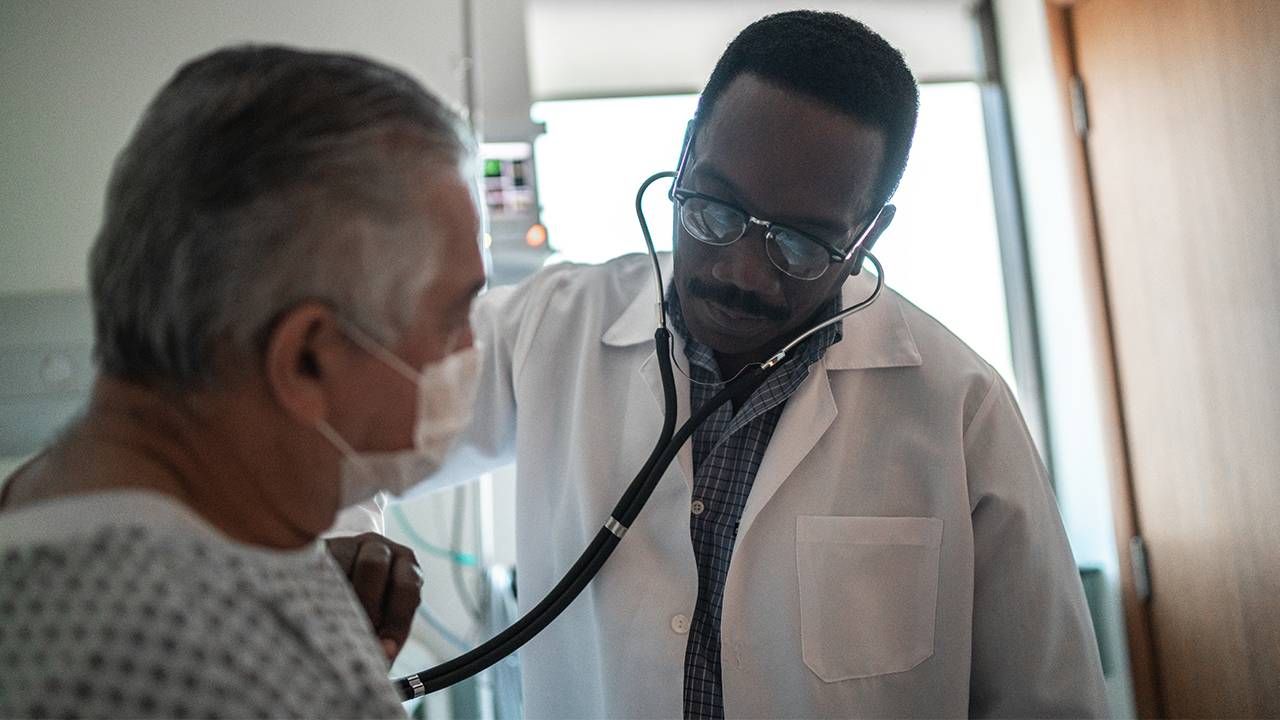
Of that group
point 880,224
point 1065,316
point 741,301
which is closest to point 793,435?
point 741,301

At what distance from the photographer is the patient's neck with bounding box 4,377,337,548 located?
0.66 m

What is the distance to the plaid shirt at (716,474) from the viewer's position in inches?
47.7

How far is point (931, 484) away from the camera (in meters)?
1.27

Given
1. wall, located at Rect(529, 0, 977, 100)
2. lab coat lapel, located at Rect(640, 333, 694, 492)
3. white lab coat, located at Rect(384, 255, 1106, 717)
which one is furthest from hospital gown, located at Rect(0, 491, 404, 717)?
wall, located at Rect(529, 0, 977, 100)

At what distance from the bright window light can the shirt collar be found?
926mm

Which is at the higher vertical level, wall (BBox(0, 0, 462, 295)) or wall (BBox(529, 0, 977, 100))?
wall (BBox(529, 0, 977, 100))

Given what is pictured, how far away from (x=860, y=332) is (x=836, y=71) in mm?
332

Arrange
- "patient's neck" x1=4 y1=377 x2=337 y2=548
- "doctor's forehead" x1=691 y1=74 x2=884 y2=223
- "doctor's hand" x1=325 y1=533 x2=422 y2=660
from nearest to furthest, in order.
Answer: "patient's neck" x1=4 y1=377 x2=337 y2=548 < "doctor's hand" x1=325 y1=533 x2=422 y2=660 < "doctor's forehead" x1=691 y1=74 x2=884 y2=223

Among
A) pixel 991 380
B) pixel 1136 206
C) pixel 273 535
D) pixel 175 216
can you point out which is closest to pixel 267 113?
pixel 175 216

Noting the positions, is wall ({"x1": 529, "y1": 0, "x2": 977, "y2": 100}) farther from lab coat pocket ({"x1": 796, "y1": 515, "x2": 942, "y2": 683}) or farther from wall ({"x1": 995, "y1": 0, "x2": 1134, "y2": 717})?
lab coat pocket ({"x1": 796, "y1": 515, "x2": 942, "y2": 683})

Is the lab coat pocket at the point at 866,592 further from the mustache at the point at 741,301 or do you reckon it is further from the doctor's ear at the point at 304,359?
the doctor's ear at the point at 304,359

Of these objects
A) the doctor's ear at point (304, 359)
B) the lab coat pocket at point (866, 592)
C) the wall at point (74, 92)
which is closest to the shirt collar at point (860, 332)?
the lab coat pocket at point (866, 592)

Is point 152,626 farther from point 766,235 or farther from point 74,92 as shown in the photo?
point 74,92

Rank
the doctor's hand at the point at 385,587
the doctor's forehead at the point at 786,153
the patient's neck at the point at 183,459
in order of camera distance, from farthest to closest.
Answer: the doctor's forehead at the point at 786,153
the doctor's hand at the point at 385,587
the patient's neck at the point at 183,459
